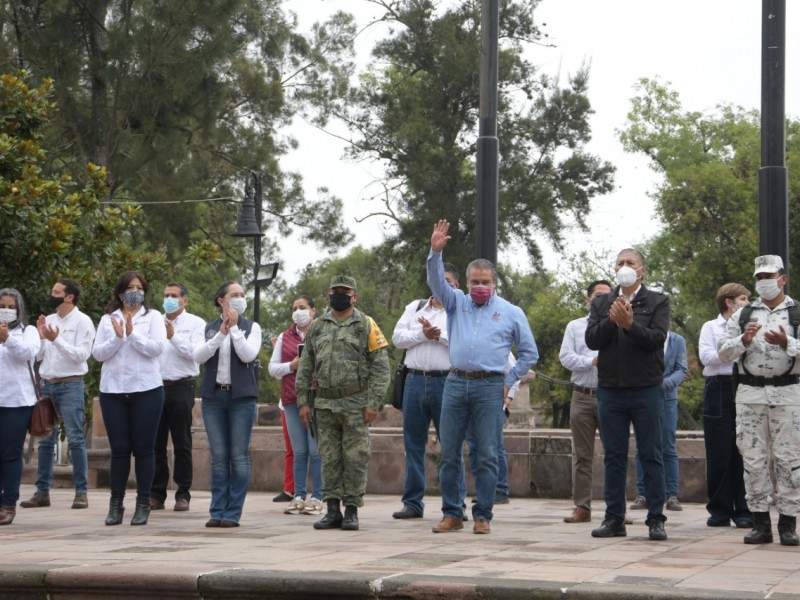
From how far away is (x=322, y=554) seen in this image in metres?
8.03

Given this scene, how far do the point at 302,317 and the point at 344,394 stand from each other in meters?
2.00

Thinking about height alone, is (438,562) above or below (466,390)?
below

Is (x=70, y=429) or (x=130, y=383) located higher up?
→ (x=130, y=383)

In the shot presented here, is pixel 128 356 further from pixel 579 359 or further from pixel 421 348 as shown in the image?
pixel 579 359

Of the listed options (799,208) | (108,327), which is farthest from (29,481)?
(799,208)

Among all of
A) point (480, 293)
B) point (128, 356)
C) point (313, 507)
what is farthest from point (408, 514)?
point (128, 356)

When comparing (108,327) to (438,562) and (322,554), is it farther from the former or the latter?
(438,562)

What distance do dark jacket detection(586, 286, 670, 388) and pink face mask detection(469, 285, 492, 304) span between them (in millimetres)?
778

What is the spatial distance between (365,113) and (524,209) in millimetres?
5891

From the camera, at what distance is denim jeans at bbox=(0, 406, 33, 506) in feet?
33.9

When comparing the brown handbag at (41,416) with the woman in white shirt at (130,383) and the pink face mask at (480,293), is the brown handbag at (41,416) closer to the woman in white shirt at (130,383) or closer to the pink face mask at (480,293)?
the woman in white shirt at (130,383)

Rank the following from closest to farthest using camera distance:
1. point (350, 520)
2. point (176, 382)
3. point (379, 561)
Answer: point (379, 561), point (350, 520), point (176, 382)

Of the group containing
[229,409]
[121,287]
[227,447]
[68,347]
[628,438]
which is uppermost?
[121,287]

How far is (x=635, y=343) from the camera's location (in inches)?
363
